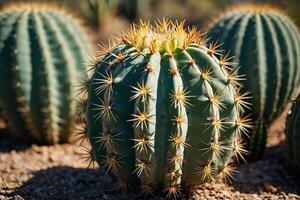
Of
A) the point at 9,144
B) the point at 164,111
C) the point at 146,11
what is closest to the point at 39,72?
the point at 9,144

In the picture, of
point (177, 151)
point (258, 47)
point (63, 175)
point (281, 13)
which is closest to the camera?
point (177, 151)

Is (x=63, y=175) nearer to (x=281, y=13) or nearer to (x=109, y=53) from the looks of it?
(x=109, y=53)

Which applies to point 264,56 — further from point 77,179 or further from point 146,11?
Answer: point 146,11

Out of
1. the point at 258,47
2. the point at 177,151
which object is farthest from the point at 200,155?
the point at 258,47

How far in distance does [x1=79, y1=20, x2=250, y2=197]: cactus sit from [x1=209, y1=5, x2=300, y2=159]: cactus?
103 cm

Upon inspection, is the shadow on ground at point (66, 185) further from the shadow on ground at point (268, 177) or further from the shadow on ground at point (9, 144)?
the shadow on ground at point (268, 177)

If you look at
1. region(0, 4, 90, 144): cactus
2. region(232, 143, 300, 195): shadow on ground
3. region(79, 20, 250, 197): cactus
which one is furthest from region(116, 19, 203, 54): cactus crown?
region(0, 4, 90, 144): cactus

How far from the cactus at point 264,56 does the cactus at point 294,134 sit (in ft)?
1.20

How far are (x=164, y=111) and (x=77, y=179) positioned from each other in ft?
3.60

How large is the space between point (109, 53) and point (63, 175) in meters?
1.07

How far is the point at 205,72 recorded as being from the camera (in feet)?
10.1

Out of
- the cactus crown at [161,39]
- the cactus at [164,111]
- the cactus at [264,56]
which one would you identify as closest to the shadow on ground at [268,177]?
the cactus at [264,56]

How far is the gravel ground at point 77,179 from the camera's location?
3.51 m

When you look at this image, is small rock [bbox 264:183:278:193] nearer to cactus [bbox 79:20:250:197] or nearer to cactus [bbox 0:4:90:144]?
cactus [bbox 79:20:250:197]
